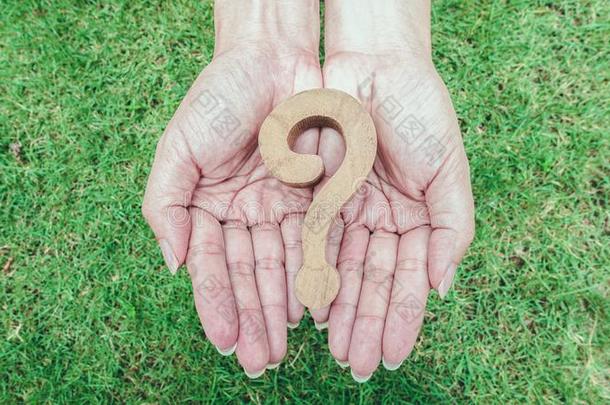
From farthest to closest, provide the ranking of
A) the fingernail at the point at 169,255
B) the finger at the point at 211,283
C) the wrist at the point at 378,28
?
the wrist at the point at 378,28, the fingernail at the point at 169,255, the finger at the point at 211,283

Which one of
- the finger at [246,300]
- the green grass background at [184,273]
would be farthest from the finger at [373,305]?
the green grass background at [184,273]

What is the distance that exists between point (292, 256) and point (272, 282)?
0.22 m

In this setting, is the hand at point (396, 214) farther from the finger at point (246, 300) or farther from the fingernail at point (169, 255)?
the fingernail at point (169, 255)

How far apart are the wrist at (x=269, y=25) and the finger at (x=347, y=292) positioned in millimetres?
1439

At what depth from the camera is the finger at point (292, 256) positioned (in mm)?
3436

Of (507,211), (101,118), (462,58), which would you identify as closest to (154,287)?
(101,118)

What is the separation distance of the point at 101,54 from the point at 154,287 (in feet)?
6.71

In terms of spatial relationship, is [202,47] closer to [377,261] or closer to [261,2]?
[261,2]

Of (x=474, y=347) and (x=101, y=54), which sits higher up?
(x=101, y=54)

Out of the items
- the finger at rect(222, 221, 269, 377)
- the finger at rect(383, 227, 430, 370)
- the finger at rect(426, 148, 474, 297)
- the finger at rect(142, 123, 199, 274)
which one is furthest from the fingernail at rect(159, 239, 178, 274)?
the finger at rect(426, 148, 474, 297)

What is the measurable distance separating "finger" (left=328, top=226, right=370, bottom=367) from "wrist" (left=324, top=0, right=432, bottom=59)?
1349 mm

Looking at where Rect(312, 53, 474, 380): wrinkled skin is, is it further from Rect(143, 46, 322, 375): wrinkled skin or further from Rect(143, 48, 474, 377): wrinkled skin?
Rect(143, 46, 322, 375): wrinkled skin

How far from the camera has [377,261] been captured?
3.43 metres

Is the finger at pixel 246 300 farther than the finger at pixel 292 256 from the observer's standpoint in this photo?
No
